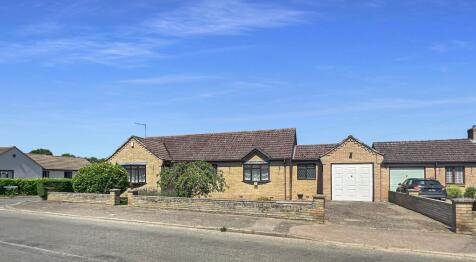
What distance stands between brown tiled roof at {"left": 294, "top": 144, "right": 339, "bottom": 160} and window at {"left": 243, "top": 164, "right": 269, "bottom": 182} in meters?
2.36

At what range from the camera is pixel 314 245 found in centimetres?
1373

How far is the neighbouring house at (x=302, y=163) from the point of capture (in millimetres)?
32125

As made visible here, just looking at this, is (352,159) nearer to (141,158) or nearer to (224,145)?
(224,145)

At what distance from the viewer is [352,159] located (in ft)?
105

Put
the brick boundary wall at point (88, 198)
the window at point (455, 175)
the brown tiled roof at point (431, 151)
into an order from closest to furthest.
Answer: the brick boundary wall at point (88, 198) → the window at point (455, 175) → the brown tiled roof at point (431, 151)

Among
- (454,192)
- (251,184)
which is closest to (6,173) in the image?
(251,184)

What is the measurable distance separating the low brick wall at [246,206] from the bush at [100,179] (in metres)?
3.90

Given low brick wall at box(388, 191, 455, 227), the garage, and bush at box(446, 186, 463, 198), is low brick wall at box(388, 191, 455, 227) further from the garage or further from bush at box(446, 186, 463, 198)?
bush at box(446, 186, 463, 198)

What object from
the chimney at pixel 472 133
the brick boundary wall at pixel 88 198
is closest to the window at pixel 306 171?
the chimney at pixel 472 133

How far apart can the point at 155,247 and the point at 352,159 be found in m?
21.6

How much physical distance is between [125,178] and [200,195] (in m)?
5.89

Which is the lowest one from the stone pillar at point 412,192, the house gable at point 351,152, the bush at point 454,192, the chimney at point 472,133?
the bush at point 454,192

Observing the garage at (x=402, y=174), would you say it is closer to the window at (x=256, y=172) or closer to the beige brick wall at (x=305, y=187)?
the beige brick wall at (x=305, y=187)

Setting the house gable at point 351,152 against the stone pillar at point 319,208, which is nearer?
the stone pillar at point 319,208
